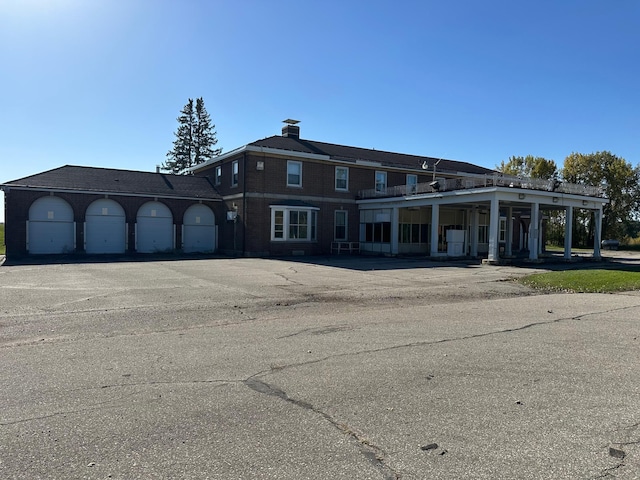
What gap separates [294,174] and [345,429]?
26.2m

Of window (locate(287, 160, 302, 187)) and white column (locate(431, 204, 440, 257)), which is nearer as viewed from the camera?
white column (locate(431, 204, 440, 257))

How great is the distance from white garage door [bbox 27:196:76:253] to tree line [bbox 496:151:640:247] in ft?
163

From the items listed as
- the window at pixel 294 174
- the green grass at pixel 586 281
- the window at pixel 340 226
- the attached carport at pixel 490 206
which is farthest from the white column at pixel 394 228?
the green grass at pixel 586 281

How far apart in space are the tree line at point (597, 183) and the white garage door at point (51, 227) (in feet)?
163

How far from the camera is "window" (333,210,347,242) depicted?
31.1 metres

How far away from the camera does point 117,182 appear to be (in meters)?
28.8

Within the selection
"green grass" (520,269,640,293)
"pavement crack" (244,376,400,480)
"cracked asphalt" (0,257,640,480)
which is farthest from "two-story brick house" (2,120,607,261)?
"pavement crack" (244,376,400,480)

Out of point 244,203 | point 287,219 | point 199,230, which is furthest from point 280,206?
point 199,230

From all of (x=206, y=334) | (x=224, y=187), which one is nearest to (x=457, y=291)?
(x=206, y=334)

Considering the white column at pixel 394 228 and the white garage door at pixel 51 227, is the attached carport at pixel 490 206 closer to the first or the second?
the white column at pixel 394 228

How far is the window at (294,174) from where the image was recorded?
29.2 meters

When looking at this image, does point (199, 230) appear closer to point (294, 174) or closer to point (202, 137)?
point (294, 174)

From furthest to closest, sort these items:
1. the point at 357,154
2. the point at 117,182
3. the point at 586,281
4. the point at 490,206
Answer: the point at 357,154 < the point at 117,182 < the point at 490,206 < the point at 586,281

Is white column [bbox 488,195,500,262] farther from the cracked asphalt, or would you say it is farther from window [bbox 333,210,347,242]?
the cracked asphalt
